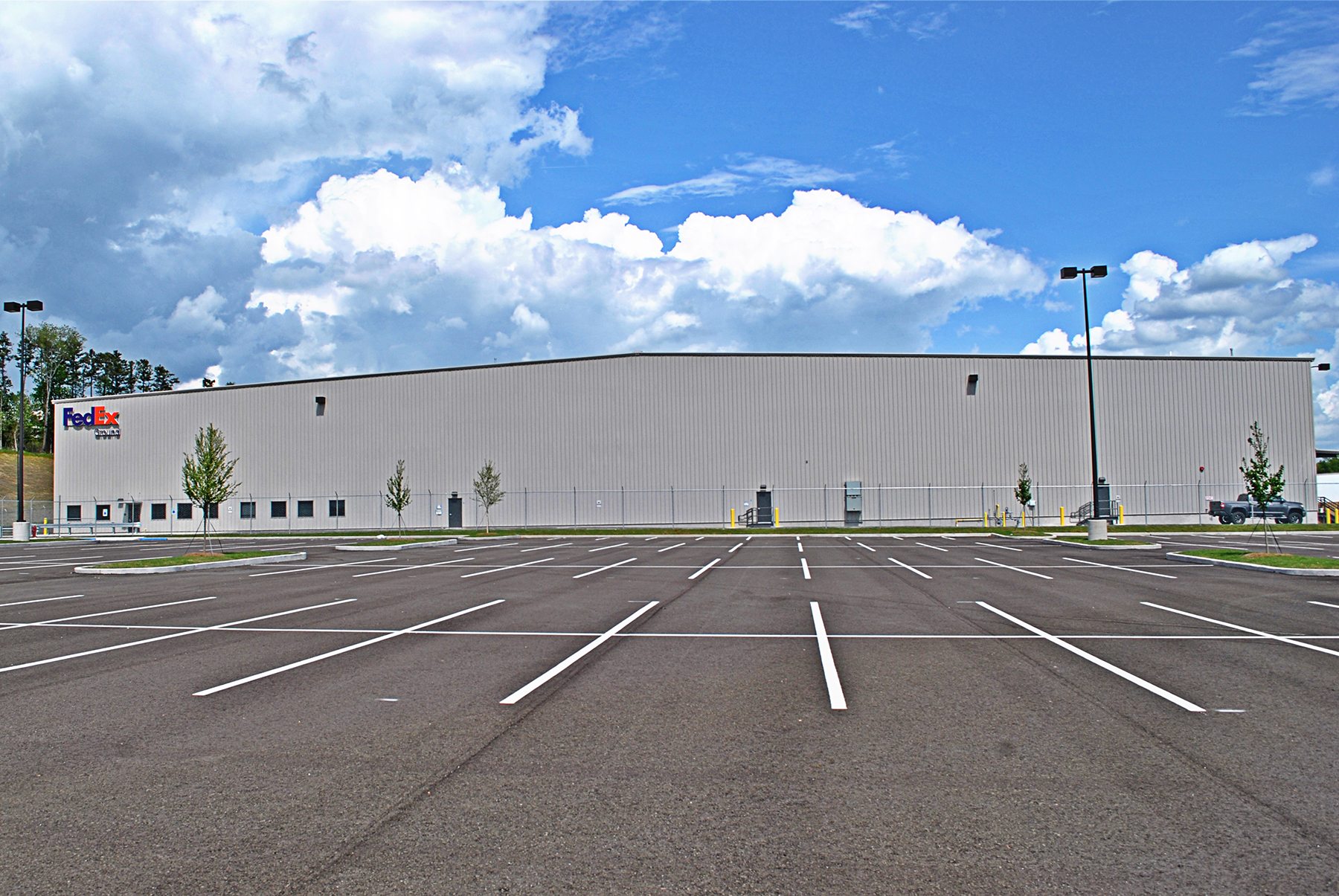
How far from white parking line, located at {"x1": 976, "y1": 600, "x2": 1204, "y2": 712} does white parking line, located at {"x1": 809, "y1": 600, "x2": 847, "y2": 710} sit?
Result: 2.71 m

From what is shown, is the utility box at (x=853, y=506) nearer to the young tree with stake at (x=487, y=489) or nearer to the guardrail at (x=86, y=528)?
the young tree with stake at (x=487, y=489)

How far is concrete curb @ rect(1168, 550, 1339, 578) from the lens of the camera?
1772cm

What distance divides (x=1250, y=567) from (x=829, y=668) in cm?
1645

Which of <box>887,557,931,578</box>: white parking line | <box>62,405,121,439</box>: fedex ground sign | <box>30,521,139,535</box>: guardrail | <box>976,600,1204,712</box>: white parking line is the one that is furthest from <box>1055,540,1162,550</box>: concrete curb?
<box>62,405,121,439</box>: fedex ground sign

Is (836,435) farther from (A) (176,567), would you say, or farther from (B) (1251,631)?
(B) (1251,631)

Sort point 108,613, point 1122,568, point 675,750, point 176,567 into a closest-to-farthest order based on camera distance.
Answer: point 675,750, point 108,613, point 1122,568, point 176,567

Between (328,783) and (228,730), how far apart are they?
182 cm

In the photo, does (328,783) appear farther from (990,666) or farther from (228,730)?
(990,666)

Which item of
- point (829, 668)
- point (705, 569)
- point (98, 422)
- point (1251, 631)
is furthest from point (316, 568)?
point (98, 422)

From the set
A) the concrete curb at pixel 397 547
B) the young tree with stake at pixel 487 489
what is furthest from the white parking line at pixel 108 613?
the young tree with stake at pixel 487 489

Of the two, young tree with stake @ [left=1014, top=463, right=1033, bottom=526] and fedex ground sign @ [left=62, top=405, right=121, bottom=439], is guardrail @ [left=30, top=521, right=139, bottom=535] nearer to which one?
fedex ground sign @ [left=62, top=405, right=121, bottom=439]

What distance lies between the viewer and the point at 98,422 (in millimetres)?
61406

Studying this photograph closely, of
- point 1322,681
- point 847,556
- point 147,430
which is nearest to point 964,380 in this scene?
point 847,556

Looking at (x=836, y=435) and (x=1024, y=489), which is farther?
(x=836, y=435)
